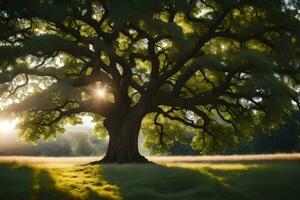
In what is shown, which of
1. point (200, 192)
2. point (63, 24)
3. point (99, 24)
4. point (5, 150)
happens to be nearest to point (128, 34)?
point (99, 24)

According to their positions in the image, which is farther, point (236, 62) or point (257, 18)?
point (257, 18)

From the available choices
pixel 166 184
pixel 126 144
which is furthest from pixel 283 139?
pixel 166 184

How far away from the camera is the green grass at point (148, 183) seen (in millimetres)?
19469

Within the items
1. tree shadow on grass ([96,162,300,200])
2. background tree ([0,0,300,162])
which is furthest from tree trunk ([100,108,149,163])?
tree shadow on grass ([96,162,300,200])

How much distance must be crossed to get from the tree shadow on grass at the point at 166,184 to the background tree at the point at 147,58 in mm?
6134

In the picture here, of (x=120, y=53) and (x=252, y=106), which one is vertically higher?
(x=120, y=53)

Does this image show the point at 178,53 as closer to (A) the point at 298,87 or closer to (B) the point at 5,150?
(A) the point at 298,87

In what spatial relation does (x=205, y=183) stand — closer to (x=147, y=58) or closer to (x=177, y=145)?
(x=147, y=58)

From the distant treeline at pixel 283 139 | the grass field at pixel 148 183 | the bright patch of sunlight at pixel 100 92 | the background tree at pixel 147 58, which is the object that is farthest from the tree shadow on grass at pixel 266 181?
the distant treeline at pixel 283 139

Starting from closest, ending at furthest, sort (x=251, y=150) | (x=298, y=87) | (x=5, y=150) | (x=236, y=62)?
(x=236, y=62) < (x=298, y=87) < (x=5, y=150) < (x=251, y=150)

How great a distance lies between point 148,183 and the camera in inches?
866

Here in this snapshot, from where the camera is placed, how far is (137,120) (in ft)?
113

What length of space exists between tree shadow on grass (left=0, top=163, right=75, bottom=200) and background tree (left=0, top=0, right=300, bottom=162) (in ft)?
19.1

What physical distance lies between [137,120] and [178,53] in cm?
707
